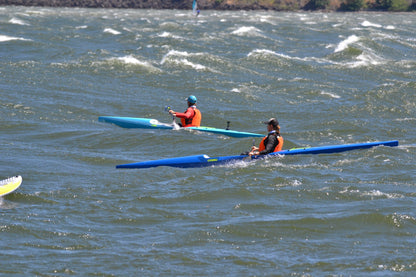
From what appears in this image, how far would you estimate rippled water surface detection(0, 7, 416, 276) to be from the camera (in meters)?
8.12

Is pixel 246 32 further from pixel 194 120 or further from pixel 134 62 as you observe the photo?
pixel 194 120

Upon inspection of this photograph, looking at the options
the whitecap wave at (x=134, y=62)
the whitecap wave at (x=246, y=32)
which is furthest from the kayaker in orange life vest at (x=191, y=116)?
the whitecap wave at (x=246, y=32)

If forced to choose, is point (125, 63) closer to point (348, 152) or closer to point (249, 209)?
point (348, 152)

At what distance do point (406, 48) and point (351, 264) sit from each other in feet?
99.0

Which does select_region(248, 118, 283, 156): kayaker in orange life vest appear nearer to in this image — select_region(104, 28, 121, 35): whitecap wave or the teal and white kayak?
the teal and white kayak

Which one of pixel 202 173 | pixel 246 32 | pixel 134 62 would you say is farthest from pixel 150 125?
pixel 246 32

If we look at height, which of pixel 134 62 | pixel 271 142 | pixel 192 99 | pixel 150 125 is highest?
pixel 192 99

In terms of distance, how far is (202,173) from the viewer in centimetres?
1190

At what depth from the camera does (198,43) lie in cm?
3353

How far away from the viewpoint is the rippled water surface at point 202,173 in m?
8.12

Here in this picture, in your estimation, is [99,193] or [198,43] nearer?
[99,193]

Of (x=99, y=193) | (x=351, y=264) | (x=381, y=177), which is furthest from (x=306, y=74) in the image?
(x=351, y=264)

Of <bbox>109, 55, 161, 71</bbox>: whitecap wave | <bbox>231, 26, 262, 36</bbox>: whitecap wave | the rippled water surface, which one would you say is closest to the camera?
the rippled water surface

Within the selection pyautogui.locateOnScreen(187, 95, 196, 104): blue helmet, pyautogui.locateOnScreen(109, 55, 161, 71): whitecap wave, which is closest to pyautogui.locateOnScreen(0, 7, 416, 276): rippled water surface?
pyautogui.locateOnScreen(109, 55, 161, 71): whitecap wave
